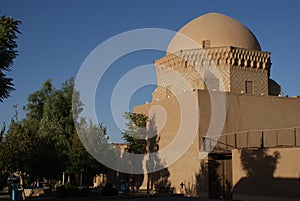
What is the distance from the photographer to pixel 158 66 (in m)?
35.6

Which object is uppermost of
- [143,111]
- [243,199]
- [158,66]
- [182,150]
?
[158,66]

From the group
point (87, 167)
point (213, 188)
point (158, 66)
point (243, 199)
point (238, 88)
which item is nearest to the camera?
point (243, 199)

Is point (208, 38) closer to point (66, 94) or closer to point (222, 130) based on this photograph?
point (222, 130)

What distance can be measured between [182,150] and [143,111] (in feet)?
20.2

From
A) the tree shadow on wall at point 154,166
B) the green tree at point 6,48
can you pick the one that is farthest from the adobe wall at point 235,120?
the green tree at point 6,48

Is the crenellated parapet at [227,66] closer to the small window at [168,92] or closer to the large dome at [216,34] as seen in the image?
the large dome at [216,34]

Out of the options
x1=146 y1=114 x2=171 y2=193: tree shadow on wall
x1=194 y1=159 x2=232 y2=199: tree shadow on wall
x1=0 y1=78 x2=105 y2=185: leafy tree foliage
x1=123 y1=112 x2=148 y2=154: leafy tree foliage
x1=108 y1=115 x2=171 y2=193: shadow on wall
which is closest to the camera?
x1=0 y1=78 x2=105 y2=185: leafy tree foliage

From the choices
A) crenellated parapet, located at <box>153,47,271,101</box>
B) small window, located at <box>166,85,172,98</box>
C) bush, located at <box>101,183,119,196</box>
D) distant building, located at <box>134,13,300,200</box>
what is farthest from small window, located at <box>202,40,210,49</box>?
bush, located at <box>101,183,119,196</box>

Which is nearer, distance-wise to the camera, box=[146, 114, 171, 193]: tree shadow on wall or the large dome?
box=[146, 114, 171, 193]: tree shadow on wall

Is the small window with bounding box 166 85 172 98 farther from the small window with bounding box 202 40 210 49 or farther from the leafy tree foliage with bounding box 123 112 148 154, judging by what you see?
the small window with bounding box 202 40 210 49

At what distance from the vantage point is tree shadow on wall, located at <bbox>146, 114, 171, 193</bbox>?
2906 centimetres

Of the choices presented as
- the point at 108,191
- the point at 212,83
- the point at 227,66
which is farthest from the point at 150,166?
the point at 227,66

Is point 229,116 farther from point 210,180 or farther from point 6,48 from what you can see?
point 6,48

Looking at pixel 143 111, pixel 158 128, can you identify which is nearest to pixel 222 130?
pixel 158 128
